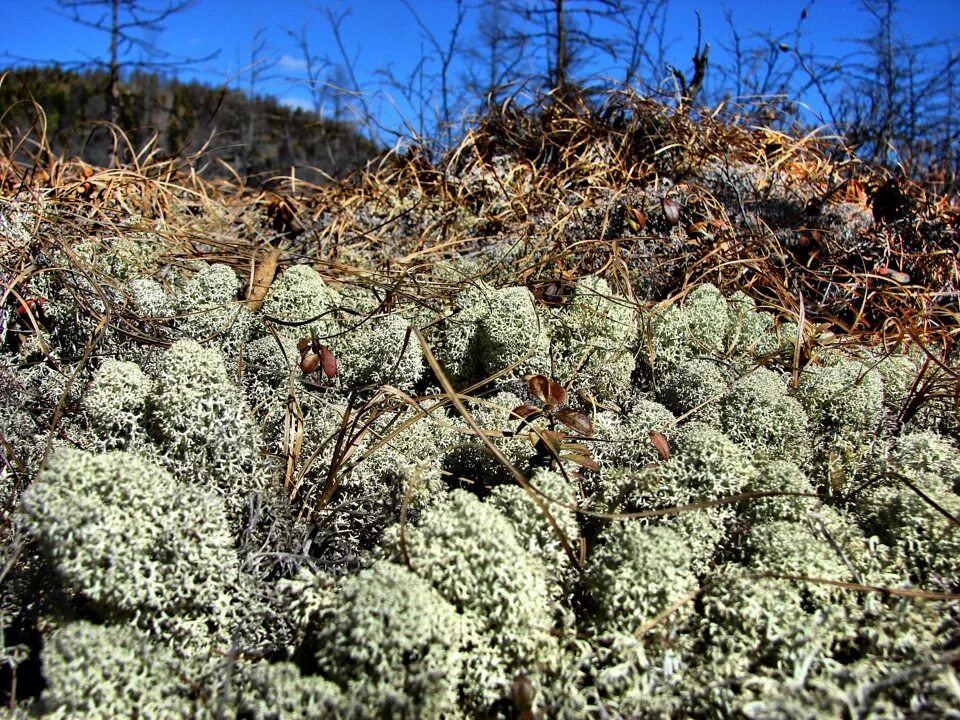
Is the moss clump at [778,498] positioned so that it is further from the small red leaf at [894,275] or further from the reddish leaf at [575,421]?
the small red leaf at [894,275]

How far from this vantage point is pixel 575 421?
136 centimetres

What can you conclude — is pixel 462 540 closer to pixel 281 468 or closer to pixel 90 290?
pixel 281 468

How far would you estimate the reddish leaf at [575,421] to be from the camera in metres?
1.36

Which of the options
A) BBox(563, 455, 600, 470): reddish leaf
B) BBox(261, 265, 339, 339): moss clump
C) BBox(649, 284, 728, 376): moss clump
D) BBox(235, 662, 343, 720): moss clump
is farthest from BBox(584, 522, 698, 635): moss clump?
BBox(261, 265, 339, 339): moss clump

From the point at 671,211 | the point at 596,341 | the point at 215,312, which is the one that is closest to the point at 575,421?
the point at 596,341

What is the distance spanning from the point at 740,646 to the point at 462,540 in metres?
0.44

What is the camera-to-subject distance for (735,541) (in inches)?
49.6

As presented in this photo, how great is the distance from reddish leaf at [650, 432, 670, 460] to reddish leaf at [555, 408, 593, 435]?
0.41ft

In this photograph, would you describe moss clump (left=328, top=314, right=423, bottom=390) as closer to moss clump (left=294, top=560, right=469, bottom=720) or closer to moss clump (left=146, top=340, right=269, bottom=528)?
moss clump (left=146, top=340, right=269, bottom=528)

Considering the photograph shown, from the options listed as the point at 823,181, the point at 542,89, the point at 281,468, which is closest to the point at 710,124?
the point at 823,181

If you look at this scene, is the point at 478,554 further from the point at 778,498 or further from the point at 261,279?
the point at 261,279

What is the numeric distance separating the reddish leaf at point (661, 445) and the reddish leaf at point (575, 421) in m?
0.13

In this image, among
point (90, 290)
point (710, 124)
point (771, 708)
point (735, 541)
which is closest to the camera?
point (771, 708)

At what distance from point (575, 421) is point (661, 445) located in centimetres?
17
